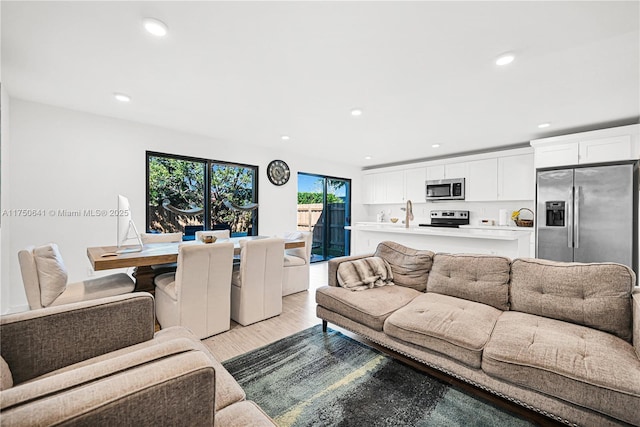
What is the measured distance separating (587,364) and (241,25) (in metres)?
2.70

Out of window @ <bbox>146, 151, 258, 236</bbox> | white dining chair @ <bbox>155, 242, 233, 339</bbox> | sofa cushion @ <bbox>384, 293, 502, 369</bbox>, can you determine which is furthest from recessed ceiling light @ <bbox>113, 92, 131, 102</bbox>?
sofa cushion @ <bbox>384, 293, 502, 369</bbox>

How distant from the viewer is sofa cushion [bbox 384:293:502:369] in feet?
5.25

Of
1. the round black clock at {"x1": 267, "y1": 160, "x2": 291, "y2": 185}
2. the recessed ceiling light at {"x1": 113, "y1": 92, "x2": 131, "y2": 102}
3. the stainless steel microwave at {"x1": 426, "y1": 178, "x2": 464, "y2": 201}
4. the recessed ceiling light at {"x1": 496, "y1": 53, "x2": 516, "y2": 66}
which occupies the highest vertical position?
the recessed ceiling light at {"x1": 113, "y1": 92, "x2": 131, "y2": 102}

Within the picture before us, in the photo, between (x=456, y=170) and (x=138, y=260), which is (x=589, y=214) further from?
(x=138, y=260)

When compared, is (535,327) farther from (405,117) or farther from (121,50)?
(121,50)

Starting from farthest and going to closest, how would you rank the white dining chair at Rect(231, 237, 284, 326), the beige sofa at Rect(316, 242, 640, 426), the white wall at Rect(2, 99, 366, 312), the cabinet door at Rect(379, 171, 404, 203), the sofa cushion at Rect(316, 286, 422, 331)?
the cabinet door at Rect(379, 171, 404, 203) < the white wall at Rect(2, 99, 366, 312) < the white dining chair at Rect(231, 237, 284, 326) < the sofa cushion at Rect(316, 286, 422, 331) < the beige sofa at Rect(316, 242, 640, 426)

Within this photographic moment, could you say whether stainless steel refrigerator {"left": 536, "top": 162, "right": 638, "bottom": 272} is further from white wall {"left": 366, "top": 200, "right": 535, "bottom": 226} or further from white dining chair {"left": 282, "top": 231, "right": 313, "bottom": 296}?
white dining chair {"left": 282, "top": 231, "right": 313, "bottom": 296}

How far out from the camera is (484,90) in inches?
103

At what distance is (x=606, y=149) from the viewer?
11.5 feet

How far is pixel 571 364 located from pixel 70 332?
2.38 m

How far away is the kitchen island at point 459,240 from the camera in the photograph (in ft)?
9.92

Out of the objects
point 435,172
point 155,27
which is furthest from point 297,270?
point 435,172

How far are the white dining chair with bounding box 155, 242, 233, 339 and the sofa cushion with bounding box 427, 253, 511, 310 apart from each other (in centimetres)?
193

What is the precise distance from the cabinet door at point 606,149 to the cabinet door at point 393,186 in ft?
10.2
